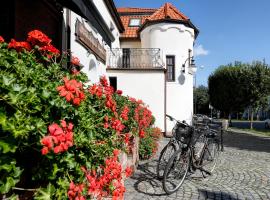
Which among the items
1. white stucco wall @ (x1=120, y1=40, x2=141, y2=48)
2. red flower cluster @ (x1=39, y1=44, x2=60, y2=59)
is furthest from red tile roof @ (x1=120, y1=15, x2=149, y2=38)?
red flower cluster @ (x1=39, y1=44, x2=60, y2=59)

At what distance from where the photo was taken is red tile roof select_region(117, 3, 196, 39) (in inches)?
696

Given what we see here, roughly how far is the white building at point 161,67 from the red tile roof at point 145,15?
76mm

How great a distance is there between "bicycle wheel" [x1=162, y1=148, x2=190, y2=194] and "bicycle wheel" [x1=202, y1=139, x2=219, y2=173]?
42.7 inches

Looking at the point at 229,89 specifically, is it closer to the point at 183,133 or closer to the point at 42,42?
the point at 183,133

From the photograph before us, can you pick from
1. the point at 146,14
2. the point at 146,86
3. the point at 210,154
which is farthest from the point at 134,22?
the point at 210,154

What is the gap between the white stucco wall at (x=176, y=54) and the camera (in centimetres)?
1700

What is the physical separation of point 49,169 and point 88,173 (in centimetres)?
60

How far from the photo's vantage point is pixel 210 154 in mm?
6867

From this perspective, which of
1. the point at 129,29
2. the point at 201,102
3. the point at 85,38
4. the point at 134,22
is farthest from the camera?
the point at 201,102

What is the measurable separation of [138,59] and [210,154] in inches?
419

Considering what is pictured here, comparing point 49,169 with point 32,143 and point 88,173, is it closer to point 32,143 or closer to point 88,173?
point 32,143

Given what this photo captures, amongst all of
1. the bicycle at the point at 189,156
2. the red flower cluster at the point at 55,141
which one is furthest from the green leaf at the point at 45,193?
the bicycle at the point at 189,156

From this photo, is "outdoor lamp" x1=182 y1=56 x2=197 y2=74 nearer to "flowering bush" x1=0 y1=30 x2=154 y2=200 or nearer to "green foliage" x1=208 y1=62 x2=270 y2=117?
"green foliage" x1=208 y1=62 x2=270 y2=117

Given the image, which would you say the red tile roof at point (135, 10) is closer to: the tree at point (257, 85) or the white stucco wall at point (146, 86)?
the white stucco wall at point (146, 86)
